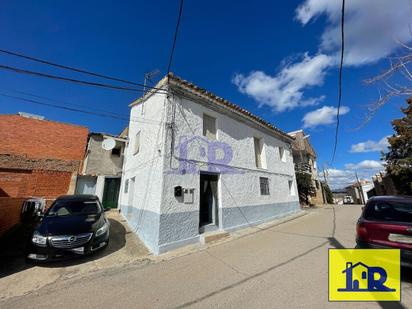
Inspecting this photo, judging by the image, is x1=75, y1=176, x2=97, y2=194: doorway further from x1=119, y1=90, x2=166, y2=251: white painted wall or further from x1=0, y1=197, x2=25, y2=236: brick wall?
x1=119, y1=90, x2=166, y2=251: white painted wall

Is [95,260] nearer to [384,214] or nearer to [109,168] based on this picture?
[384,214]

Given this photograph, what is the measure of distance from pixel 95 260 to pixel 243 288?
13.3ft

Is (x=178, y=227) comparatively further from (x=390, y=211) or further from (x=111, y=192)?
(x=111, y=192)

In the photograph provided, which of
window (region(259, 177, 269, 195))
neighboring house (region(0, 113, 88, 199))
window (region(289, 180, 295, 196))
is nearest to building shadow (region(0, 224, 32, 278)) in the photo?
neighboring house (region(0, 113, 88, 199))

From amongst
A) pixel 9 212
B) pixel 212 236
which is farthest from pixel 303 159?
pixel 9 212

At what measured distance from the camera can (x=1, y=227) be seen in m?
6.16

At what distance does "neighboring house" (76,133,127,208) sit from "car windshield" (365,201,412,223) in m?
13.3

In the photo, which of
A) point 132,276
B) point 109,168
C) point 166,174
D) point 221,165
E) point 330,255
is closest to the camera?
point 132,276

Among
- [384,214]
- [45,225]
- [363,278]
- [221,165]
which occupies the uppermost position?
[221,165]

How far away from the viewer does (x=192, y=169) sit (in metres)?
6.72

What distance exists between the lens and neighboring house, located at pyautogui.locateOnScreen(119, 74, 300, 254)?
6.01 metres

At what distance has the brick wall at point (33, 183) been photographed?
1054 cm

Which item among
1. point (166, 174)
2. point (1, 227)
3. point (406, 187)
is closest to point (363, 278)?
point (166, 174)

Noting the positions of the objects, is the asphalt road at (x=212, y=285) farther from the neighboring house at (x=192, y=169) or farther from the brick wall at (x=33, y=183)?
the brick wall at (x=33, y=183)
